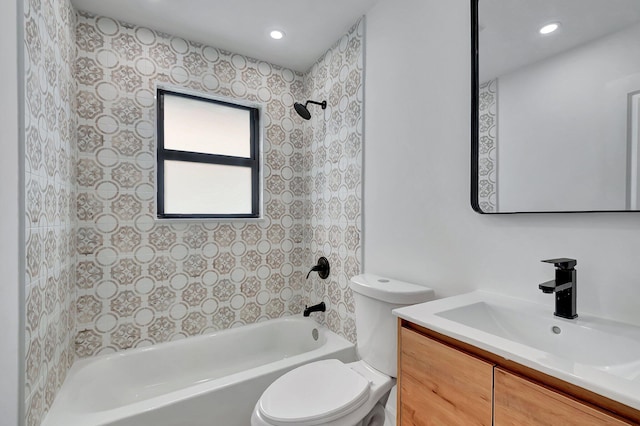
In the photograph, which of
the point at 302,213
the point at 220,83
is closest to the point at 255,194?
the point at 302,213

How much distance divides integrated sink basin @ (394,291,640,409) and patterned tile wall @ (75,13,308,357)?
1574 millimetres

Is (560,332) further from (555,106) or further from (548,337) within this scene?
(555,106)

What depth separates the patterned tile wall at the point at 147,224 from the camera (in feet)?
5.86

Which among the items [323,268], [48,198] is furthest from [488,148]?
[48,198]

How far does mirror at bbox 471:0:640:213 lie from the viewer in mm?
815

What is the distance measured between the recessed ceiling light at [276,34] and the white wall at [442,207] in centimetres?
60

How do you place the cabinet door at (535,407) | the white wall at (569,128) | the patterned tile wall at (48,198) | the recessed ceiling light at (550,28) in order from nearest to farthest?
the cabinet door at (535,407)
the white wall at (569,128)
the recessed ceiling light at (550,28)
the patterned tile wall at (48,198)

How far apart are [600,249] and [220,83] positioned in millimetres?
2303

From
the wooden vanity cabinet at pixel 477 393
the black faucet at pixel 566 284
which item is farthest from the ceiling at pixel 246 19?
the wooden vanity cabinet at pixel 477 393

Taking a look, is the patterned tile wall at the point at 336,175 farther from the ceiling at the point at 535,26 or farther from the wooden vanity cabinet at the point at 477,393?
the wooden vanity cabinet at the point at 477,393

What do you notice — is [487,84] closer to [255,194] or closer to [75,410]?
[255,194]

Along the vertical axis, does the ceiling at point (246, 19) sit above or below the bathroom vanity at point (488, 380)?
above

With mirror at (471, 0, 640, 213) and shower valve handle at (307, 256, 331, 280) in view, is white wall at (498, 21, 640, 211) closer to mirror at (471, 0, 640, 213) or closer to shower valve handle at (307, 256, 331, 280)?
mirror at (471, 0, 640, 213)

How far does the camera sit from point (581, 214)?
2.96ft
